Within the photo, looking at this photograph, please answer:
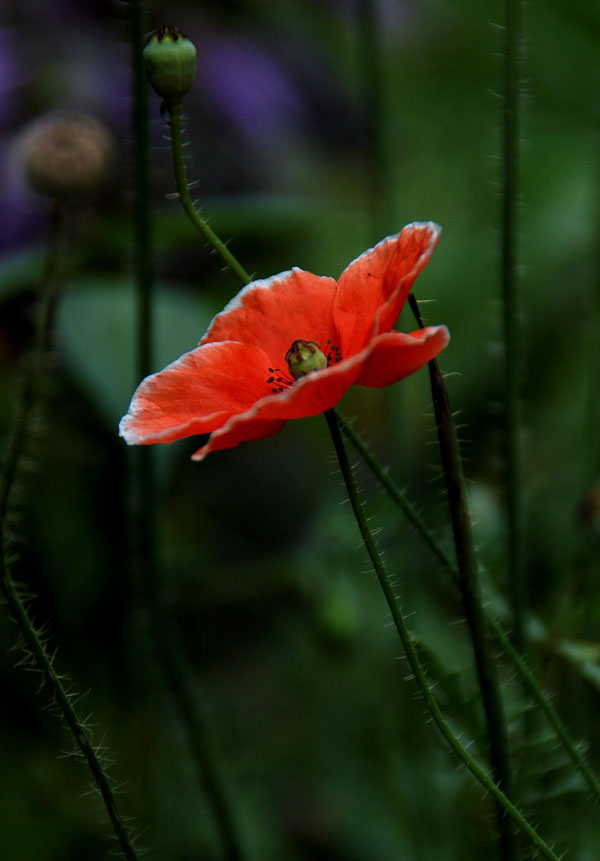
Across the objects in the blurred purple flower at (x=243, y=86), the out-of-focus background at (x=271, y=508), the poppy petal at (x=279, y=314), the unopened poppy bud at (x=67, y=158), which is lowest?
the out-of-focus background at (x=271, y=508)

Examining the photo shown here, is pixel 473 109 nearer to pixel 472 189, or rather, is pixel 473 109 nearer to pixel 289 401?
pixel 472 189

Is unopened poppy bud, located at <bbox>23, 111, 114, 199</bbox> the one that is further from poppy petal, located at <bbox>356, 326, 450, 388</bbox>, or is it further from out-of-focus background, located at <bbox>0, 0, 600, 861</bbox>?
poppy petal, located at <bbox>356, 326, 450, 388</bbox>

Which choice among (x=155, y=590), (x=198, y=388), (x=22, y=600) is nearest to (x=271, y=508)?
(x=155, y=590)

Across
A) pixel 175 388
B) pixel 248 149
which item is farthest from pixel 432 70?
pixel 175 388

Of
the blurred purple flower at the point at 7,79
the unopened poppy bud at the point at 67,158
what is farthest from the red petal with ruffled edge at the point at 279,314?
the blurred purple flower at the point at 7,79

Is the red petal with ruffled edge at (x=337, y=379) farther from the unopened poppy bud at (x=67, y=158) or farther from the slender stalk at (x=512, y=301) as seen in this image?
the unopened poppy bud at (x=67, y=158)

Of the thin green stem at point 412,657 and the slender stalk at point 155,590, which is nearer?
the thin green stem at point 412,657

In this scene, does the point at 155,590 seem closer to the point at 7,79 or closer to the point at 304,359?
the point at 304,359
